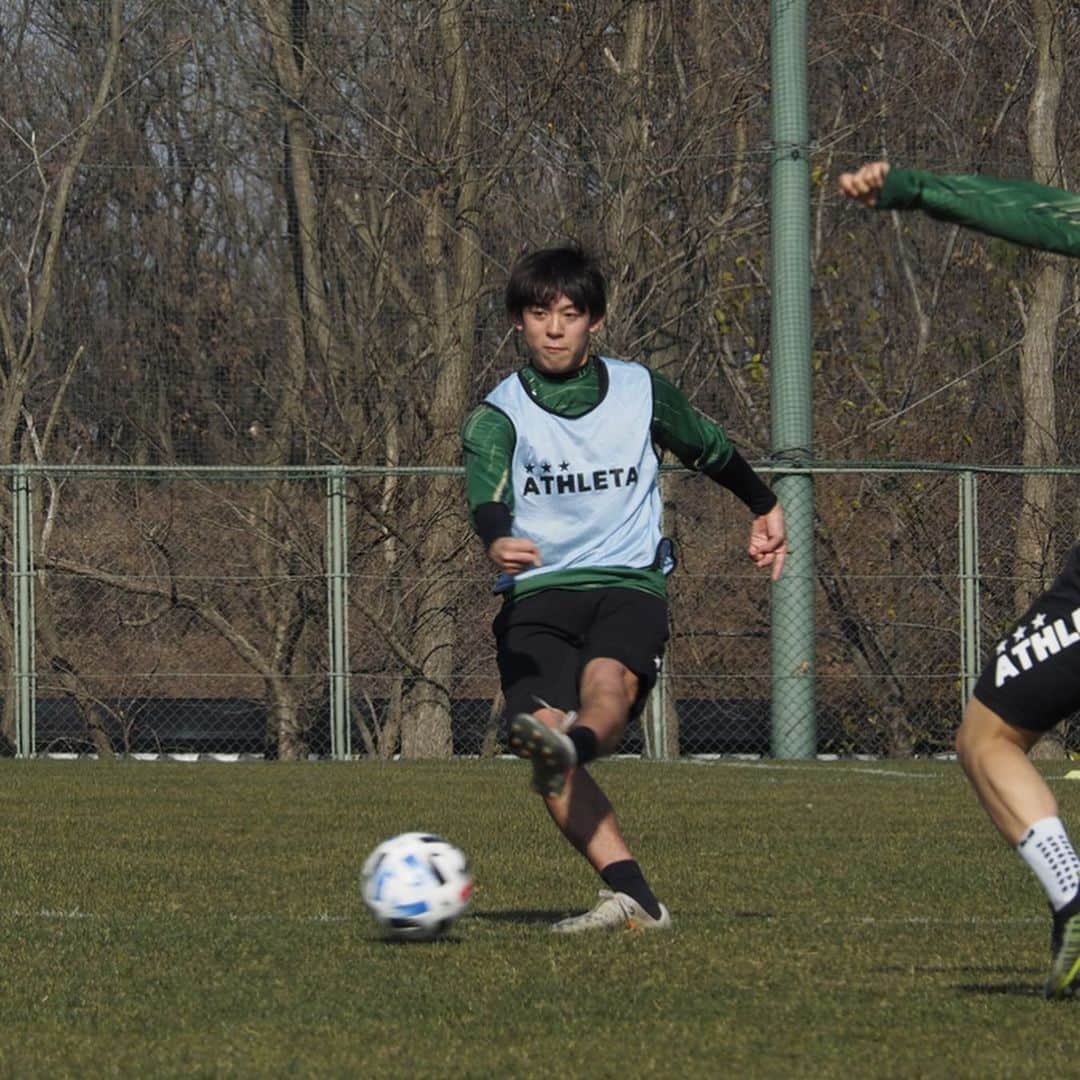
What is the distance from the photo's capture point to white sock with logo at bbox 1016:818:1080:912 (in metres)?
4.66

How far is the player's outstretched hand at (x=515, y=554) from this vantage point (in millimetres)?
5594

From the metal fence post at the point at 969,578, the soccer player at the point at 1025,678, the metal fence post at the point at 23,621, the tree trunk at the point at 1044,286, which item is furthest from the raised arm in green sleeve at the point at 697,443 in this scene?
the tree trunk at the point at 1044,286

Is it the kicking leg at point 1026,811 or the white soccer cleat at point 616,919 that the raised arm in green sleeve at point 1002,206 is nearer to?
the kicking leg at point 1026,811

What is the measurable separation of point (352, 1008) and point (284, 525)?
12.1 m

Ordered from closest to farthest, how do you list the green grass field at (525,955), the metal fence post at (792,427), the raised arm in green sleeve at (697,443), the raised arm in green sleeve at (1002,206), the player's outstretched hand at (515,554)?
the green grass field at (525,955), the raised arm in green sleeve at (1002,206), the player's outstretched hand at (515,554), the raised arm in green sleeve at (697,443), the metal fence post at (792,427)

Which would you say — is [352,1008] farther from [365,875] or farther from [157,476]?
[157,476]

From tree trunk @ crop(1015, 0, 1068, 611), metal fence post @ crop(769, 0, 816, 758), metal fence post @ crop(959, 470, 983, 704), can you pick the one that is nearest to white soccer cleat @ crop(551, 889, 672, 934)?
metal fence post @ crop(769, 0, 816, 758)

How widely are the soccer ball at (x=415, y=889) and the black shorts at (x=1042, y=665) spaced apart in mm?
1582

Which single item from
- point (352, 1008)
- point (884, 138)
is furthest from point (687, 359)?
point (352, 1008)

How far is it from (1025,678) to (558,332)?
6.17 ft

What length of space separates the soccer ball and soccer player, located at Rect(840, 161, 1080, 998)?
148cm

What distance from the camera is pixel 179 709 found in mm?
17000

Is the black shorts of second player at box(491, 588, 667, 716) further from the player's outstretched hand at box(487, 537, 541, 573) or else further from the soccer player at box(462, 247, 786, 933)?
the player's outstretched hand at box(487, 537, 541, 573)

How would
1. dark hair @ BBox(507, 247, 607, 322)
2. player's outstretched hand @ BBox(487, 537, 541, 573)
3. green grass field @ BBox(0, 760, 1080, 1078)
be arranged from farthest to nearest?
dark hair @ BBox(507, 247, 607, 322) → player's outstretched hand @ BBox(487, 537, 541, 573) → green grass field @ BBox(0, 760, 1080, 1078)
